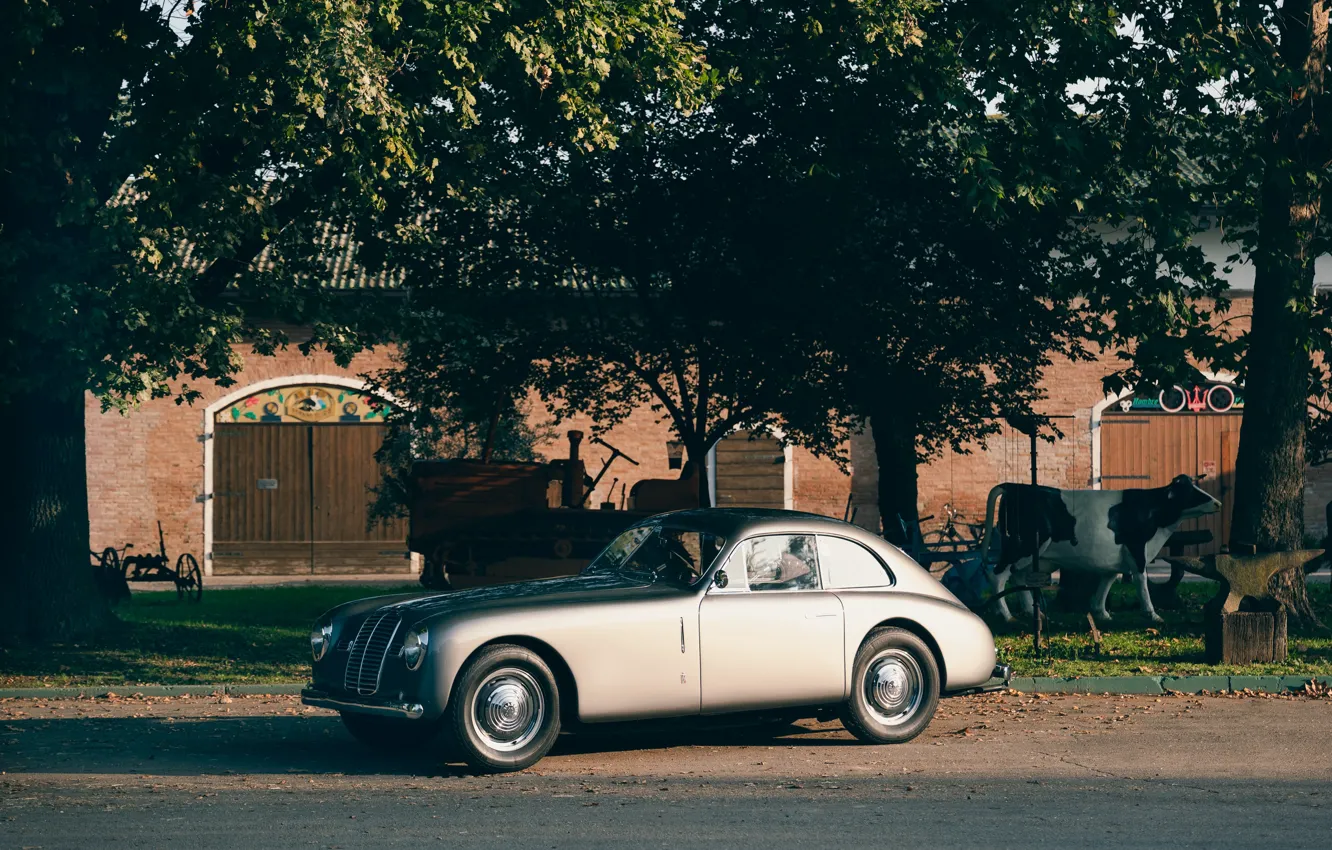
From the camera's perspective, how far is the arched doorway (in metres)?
27.1

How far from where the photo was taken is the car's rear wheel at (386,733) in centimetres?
885

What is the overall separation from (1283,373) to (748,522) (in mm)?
7925

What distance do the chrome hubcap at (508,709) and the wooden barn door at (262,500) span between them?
1953 centimetres

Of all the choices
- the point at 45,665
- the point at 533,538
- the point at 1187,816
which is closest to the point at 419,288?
the point at 533,538

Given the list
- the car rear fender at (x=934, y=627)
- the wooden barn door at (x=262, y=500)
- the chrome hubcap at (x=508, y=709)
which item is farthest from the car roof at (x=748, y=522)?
the wooden barn door at (x=262, y=500)

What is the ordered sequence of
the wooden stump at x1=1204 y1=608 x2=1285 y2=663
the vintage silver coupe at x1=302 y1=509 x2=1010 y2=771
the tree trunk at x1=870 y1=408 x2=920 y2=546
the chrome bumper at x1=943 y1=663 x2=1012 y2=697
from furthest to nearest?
the tree trunk at x1=870 y1=408 x2=920 y2=546 → the wooden stump at x1=1204 y1=608 x2=1285 y2=663 → the chrome bumper at x1=943 y1=663 x2=1012 y2=697 → the vintage silver coupe at x1=302 y1=509 x2=1010 y2=771

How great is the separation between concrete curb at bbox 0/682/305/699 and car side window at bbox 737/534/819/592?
4.45 m

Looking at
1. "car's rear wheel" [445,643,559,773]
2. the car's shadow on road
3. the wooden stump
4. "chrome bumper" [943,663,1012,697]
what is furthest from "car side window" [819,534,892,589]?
the wooden stump

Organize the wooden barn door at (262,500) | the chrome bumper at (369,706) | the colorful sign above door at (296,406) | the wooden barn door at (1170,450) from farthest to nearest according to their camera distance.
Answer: the wooden barn door at (1170,450)
the colorful sign above door at (296,406)
the wooden barn door at (262,500)
the chrome bumper at (369,706)

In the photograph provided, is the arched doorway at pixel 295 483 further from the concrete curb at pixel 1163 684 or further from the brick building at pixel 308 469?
the concrete curb at pixel 1163 684

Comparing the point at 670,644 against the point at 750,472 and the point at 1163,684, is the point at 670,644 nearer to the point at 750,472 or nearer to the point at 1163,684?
the point at 1163,684

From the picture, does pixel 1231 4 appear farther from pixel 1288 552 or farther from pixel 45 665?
pixel 45 665

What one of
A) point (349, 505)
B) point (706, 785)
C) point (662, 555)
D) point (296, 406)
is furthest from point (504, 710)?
point (296, 406)

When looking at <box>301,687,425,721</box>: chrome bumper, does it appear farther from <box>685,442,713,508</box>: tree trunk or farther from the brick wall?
the brick wall
